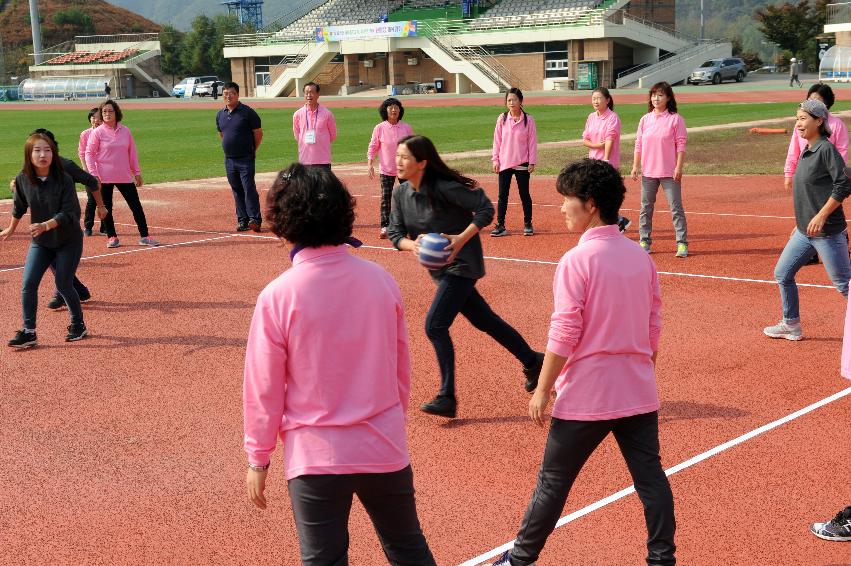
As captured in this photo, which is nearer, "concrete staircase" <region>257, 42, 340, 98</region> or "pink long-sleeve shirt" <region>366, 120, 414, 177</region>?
"pink long-sleeve shirt" <region>366, 120, 414, 177</region>

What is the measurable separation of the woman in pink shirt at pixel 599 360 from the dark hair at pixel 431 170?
2.48m

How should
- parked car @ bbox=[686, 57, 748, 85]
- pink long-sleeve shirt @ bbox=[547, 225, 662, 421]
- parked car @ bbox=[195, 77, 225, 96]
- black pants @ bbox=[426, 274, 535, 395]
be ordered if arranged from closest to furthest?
pink long-sleeve shirt @ bbox=[547, 225, 662, 421] < black pants @ bbox=[426, 274, 535, 395] < parked car @ bbox=[686, 57, 748, 85] < parked car @ bbox=[195, 77, 225, 96]

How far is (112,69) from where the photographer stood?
95562 millimetres

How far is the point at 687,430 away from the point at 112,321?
618cm

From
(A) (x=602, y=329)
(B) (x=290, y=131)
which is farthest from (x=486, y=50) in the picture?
(A) (x=602, y=329)

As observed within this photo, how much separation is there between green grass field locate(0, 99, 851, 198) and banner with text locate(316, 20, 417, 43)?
22.5m

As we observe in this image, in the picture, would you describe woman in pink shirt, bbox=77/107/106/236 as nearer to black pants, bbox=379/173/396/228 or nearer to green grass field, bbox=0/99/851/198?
black pants, bbox=379/173/396/228

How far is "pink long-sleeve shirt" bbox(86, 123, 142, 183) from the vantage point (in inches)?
553

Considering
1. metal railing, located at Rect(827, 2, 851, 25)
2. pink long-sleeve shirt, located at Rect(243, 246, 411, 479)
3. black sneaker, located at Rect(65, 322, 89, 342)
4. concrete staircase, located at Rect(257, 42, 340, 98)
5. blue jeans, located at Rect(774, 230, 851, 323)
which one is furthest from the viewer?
concrete staircase, located at Rect(257, 42, 340, 98)

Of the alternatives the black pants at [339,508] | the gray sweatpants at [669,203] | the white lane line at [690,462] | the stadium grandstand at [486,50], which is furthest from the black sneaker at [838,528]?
the stadium grandstand at [486,50]

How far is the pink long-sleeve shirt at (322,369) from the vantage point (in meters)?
3.37

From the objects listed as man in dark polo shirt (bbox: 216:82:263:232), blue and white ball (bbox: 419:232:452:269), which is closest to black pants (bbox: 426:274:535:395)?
blue and white ball (bbox: 419:232:452:269)

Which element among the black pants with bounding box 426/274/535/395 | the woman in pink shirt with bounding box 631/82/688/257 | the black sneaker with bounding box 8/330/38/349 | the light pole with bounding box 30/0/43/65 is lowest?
the black sneaker with bounding box 8/330/38/349

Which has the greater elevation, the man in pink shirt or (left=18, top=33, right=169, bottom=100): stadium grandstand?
(left=18, top=33, right=169, bottom=100): stadium grandstand
